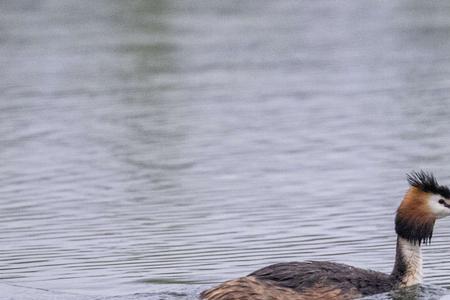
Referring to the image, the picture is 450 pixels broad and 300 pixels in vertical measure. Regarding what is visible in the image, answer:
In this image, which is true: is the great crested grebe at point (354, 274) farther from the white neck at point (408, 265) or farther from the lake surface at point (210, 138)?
the lake surface at point (210, 138)

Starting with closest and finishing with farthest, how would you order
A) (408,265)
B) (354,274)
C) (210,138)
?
1. (354,274)
2. (408,265)
3. (210,138)

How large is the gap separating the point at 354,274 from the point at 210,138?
789 centimetres

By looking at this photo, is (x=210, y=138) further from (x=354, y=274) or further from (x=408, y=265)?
(x=354, y=274)

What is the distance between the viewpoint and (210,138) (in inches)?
797

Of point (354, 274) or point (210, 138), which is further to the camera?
point (210, 138)

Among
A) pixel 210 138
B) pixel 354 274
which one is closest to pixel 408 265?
pixel 354 274

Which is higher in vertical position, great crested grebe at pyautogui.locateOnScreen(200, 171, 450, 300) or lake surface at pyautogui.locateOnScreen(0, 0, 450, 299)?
lake surface at pyautogui.locateOnScreen(0, 0, 450, 299)

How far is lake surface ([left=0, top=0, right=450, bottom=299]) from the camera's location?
14.4 metres

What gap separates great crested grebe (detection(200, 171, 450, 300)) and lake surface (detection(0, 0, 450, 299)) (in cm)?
37

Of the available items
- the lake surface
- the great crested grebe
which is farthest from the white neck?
the lake surface

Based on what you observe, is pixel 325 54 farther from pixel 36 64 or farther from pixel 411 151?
pixel 411 151

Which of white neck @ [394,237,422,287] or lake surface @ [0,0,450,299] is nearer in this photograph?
white neck @ [394,237,422,287]

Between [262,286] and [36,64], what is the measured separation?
51.0ft

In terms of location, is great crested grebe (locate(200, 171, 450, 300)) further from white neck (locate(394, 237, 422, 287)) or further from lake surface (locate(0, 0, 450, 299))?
lake surface (locate(0, 0, 450, 299))
